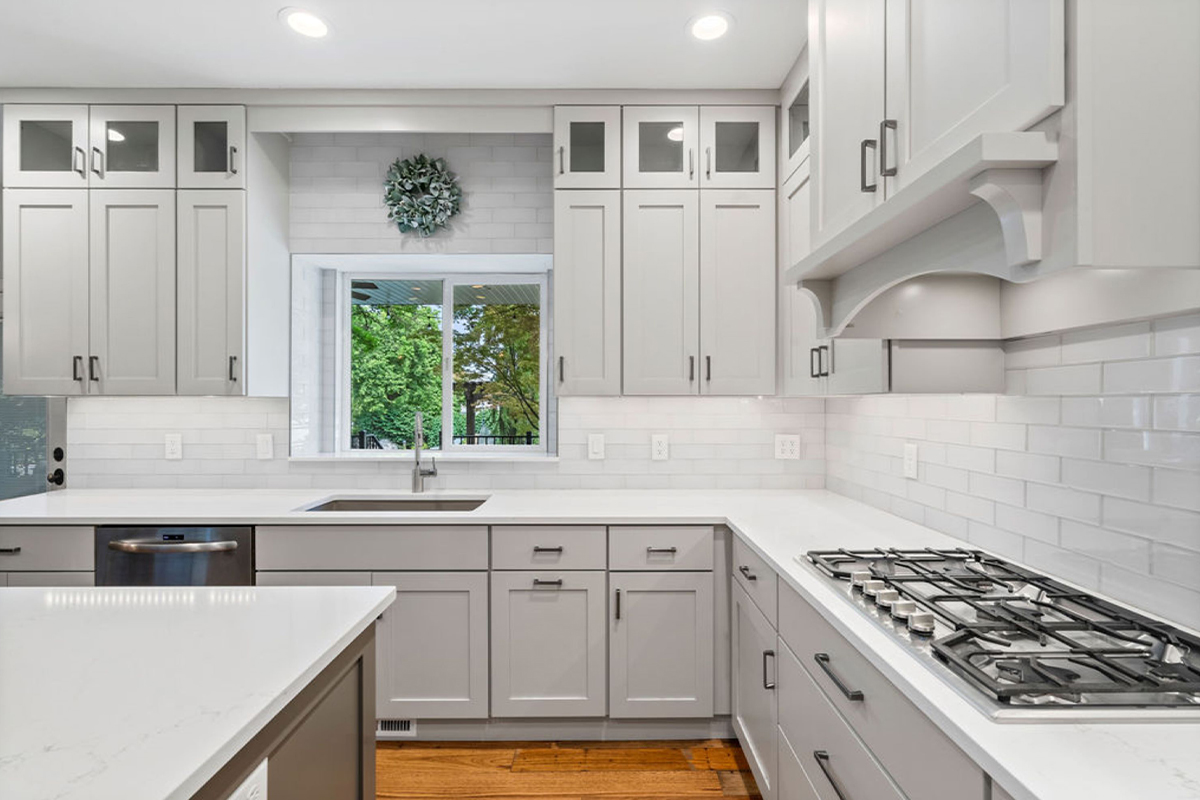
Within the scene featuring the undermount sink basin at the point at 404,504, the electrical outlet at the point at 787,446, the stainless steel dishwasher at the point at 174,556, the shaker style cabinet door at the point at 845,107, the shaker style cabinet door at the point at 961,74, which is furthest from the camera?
the electrical outlet at the point at 787,446

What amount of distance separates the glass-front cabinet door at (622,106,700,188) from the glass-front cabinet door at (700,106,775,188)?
0.15 ft

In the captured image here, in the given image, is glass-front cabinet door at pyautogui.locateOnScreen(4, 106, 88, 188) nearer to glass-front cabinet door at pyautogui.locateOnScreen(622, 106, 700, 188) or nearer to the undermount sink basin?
the undermount sink basin

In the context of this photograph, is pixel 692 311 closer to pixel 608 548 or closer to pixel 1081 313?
pixel 608 548

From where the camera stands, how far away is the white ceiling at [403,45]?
2232mm

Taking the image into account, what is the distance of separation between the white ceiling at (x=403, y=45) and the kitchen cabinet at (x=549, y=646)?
1959 mm

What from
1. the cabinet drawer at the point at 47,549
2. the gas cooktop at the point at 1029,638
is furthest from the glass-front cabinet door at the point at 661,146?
the cabinet drawer at the point at 47,549

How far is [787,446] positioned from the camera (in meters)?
3.02

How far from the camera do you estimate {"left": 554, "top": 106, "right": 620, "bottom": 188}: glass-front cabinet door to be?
9.14ft

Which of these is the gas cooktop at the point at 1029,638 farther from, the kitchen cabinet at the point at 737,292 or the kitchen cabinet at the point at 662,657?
the kitchen cabinet at the point at 737,292

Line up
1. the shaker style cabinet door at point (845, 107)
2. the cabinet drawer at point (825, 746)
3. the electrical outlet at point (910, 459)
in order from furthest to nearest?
the electrical outlet at point (910, 459)
the shaker style cabinet door at point (845, 107)
the cabinet drawer at point (825, 746)

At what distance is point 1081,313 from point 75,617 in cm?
206

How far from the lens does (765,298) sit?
2.77 metres

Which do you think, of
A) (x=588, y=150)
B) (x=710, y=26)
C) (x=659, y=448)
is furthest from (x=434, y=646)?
(x=710, y=26)

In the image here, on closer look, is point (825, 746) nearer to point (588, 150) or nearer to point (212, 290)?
point (588, 150)
